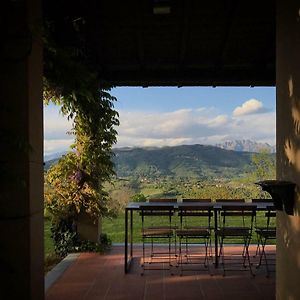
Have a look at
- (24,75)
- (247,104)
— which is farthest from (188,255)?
(247,104)

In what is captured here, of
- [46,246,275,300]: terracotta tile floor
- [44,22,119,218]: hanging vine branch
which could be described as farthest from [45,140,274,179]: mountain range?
[46,246,275,300]: terracotta tile floor

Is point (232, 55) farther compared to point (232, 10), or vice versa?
point (232, 55)

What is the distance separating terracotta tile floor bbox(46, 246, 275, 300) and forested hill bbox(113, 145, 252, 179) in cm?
363

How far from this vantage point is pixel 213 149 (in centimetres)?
1012

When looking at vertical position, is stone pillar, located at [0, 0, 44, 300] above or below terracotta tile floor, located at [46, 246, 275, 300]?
above

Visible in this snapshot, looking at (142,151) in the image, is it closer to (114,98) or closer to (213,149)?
(213,149)

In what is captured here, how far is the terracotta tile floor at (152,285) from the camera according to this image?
449cm

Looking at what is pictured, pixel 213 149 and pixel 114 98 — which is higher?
pixel 114 98

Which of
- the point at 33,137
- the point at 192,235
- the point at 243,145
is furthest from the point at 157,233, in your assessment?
the point at 243,145

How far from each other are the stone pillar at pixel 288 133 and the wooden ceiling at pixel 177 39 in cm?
163

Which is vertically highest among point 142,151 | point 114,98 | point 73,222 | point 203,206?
point 114,98

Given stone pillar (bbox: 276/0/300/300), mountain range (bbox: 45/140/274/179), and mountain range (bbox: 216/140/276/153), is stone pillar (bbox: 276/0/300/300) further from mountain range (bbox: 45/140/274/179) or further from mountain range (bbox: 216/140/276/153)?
mountain range (bbox: 45/140/274/179)

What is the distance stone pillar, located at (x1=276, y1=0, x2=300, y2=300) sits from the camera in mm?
2865

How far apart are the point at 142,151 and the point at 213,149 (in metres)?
1.72
